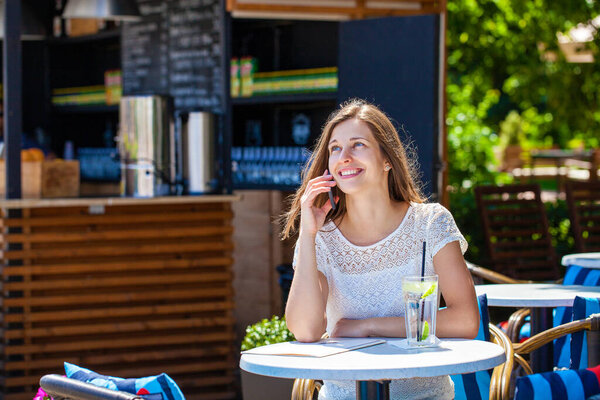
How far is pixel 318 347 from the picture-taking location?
7.50 ft

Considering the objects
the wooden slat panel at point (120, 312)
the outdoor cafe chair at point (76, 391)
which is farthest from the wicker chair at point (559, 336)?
the wooden slat panel at point (120, 312)

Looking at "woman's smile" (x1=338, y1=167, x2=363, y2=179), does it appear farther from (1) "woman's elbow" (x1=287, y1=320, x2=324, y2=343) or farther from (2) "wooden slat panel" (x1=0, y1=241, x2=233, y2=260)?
(2) "wooden slat panel" (x1=0, y1=241, x2=233, y2=260)

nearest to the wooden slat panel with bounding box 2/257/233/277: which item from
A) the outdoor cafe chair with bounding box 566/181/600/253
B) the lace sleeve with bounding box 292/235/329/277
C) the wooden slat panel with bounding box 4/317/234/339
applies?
the wooden slat panel with bounding box 4/317/234/339

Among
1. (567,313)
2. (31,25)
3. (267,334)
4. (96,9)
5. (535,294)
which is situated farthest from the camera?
(31,25)

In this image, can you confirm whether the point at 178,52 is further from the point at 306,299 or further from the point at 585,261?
the point at 306,299

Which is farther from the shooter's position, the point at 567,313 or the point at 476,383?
the point at 567,313

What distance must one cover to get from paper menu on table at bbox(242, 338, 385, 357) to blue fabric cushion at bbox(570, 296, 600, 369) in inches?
30.1

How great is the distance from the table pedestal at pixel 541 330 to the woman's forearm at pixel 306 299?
3.59 ft

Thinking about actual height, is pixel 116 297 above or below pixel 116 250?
below

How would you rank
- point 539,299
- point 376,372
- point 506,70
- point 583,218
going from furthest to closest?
point 506,70 < point 583,218 < point 539,299 < point 376,372

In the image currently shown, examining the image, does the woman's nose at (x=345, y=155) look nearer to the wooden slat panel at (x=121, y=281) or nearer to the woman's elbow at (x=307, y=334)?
the woman's elbow at (x=307, y=334)

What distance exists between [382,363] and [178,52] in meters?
5.48

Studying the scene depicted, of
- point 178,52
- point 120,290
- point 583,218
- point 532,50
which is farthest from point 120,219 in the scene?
point 532,50

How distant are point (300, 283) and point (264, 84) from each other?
14.3ft
